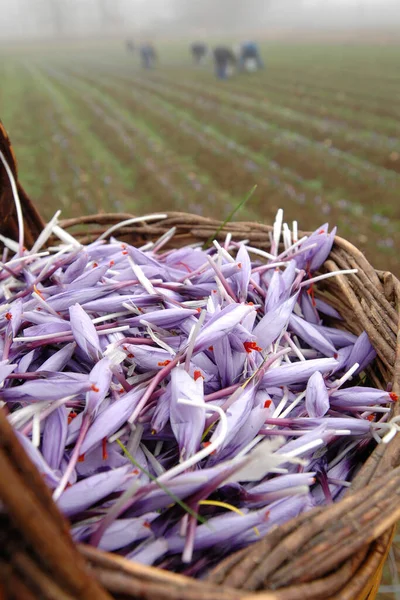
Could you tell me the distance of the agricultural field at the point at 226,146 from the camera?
388 cm

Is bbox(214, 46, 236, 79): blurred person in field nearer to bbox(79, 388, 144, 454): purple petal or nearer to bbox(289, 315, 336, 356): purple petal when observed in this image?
bbox(289, 315, 336, 356): purple petal

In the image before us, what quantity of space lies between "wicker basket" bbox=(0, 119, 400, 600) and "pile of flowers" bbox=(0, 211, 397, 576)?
0.20 feet

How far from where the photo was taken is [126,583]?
0.42m

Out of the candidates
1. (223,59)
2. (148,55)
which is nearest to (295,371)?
(223,59)

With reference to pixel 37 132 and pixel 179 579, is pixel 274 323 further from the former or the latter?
pixel 37 132

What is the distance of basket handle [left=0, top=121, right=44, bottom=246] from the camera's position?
1.04 m

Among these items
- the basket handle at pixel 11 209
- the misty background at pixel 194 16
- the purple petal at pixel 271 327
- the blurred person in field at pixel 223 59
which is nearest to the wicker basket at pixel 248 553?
the purple petal at pixel 271 327

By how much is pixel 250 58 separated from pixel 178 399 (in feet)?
38.8

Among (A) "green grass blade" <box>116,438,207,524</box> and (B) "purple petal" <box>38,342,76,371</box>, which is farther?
(B) "purple petal" <box>38,342,76,371</box>

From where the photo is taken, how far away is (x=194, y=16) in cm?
4016

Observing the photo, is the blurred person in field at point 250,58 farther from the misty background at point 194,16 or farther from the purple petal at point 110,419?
the misty background at point 194,16

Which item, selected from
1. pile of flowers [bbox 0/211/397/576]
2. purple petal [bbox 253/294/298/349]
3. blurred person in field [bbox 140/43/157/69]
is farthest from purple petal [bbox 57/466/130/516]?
blurred person in field [bbox 140/43/157/69]

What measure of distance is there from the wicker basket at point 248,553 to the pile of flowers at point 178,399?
0.20 ft

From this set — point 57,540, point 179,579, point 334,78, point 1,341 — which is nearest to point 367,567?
point 179,579
